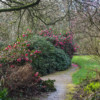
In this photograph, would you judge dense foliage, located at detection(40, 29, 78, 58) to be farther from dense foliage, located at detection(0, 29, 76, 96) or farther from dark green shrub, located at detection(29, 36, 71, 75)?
dark green shrub, located at detection(29, 36, 71, 75)

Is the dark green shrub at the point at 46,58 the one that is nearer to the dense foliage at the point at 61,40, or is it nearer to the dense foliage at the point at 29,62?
the dense foliage at the point at 29,62

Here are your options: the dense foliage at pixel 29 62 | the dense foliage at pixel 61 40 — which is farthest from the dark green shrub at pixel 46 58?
the dense foliage at pixel 61 40

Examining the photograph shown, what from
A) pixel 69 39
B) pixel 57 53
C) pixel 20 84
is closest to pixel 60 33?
pixel 69 39

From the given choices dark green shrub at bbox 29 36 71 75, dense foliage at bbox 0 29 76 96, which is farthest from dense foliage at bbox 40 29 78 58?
dark green shrub at bbox 29 36 71 75

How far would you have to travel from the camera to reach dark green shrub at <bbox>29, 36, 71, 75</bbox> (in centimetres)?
1053

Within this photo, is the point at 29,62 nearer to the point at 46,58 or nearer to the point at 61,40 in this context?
the point at 46,58

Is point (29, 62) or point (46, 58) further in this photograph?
point (46, 58)

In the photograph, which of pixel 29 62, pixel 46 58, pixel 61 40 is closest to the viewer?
pixel 29 62

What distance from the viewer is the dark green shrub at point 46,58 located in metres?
10.5

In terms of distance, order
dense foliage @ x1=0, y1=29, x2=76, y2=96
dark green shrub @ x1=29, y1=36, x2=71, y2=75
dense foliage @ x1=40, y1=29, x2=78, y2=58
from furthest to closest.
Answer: dense foliage @ x1=40, y1=29, x2=78, y2=58, dark green shrub @ x1=29, y1=36, x2=71, y2=75, dense foliage @ x1=0, y1=29, x2=76, y2=96

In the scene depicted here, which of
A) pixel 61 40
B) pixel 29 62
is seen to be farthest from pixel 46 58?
pixel 61 40

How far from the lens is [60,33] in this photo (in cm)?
1457

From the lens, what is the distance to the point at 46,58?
11164mm

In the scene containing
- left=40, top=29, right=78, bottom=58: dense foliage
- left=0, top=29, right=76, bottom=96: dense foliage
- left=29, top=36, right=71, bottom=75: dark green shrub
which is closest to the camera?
left=0, top=29, right=76, bottom=96: dense foliage
